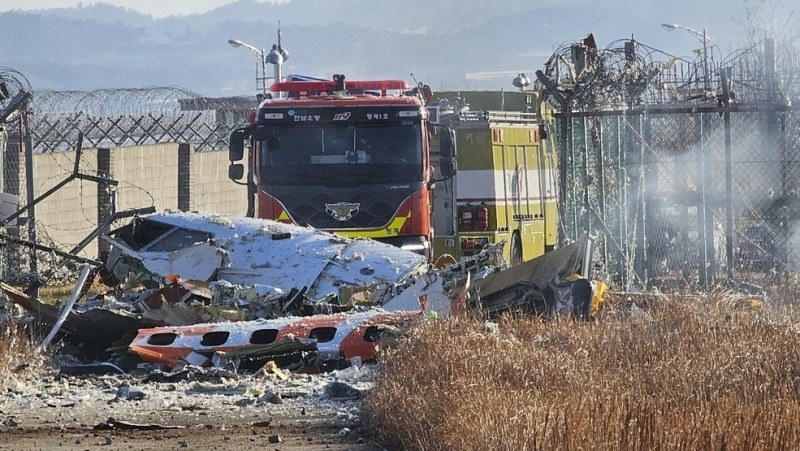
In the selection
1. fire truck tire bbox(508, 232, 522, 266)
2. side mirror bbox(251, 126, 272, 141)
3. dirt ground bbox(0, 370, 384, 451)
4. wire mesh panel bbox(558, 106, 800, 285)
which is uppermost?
side mirror bbox(251, 126, 272, 141)

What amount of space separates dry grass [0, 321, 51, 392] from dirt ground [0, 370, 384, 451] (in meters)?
0.12

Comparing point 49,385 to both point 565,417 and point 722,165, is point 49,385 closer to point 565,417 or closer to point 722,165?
point 565,417

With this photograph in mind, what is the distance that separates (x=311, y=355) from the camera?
492 inches

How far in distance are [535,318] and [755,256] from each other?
220 inches

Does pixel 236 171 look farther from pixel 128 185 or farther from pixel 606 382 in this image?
pixel 606 382

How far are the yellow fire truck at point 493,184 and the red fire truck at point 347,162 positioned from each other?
2214 mm

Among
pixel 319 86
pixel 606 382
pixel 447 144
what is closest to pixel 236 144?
pixel 319 86

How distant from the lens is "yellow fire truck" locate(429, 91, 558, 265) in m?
21.9

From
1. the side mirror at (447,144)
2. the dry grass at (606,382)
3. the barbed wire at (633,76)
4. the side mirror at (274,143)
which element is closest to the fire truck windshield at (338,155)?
the side mirror at (274,143)

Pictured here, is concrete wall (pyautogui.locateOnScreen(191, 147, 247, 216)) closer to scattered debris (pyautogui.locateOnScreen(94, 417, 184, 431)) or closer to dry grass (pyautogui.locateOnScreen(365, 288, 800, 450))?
dry grass (pyautogui.locateOnScreen(365, 288, 800, 450))

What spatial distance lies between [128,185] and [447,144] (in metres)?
7.94

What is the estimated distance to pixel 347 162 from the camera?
1803 centimetres

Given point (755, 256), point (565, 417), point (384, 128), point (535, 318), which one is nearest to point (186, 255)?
point (384, 128)

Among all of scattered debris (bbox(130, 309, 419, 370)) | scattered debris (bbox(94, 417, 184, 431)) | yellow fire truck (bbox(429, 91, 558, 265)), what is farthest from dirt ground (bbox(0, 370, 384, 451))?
yellow fire truck (bbox(429, 91, 558, 265))
